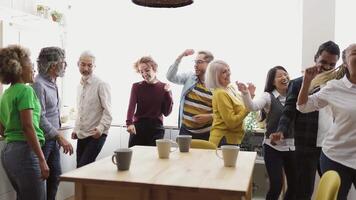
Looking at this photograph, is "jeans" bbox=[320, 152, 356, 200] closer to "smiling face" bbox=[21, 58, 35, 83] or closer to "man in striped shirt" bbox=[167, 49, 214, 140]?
"man in striped shirt" bbox=[167, 49, 214, 140]

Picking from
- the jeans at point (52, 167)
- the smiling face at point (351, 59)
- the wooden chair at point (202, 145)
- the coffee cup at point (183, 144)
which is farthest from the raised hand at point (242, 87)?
the jeans at point (52, 167)

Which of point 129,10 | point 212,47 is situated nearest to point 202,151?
point 212,47

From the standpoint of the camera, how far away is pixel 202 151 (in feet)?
7.76

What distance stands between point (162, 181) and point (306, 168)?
4.58ft

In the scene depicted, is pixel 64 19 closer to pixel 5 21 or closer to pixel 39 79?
pixel 5 21

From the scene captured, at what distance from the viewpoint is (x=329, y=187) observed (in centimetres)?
138

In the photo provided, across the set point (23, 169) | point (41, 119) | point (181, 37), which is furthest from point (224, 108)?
point (181, 37)

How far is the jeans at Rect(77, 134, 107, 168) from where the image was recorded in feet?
10.3

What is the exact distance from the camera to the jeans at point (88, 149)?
314 centimetres

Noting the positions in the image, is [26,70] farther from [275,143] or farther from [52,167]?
[275,143]

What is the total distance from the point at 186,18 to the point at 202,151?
2084mm

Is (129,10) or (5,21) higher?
(129,10)

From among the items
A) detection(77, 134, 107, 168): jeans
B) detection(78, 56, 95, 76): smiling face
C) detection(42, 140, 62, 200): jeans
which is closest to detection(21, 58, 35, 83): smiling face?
detection(42, 140, 62, 200): jeans

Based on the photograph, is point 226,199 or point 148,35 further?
point 148,35
